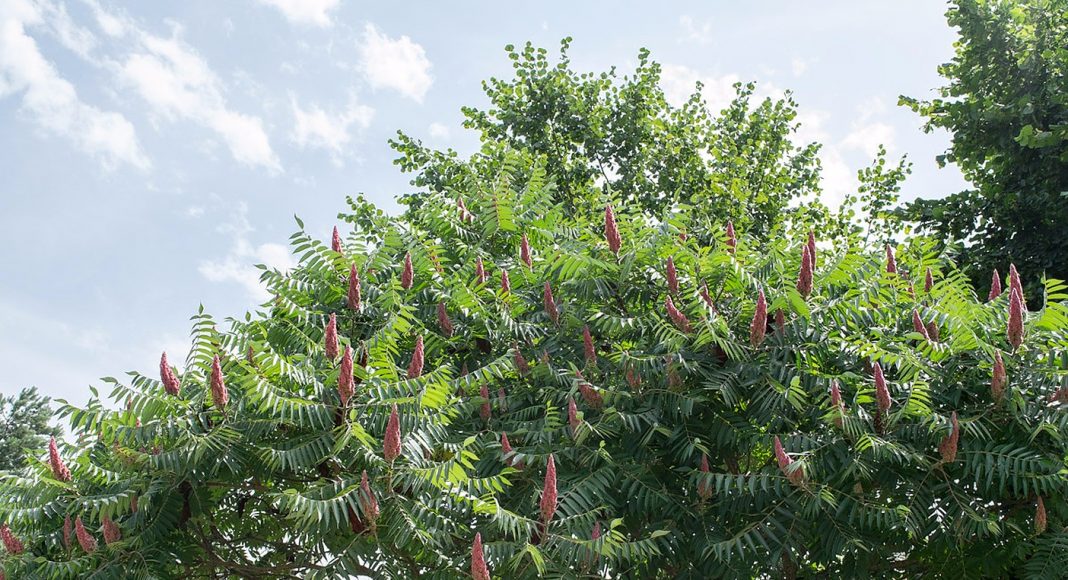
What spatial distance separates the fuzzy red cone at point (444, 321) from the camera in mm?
7473

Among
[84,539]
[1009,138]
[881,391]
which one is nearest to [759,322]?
[881,391]

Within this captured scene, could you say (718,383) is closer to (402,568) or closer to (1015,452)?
(1015,452)

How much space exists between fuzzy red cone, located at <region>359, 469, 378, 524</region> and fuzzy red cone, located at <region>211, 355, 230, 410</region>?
3.55 feet

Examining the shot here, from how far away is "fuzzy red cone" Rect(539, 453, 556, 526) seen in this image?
5411mm

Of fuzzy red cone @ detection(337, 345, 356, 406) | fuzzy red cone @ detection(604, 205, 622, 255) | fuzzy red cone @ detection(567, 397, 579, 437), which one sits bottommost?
fuzzy red cone @ detection(567, 397, 579, 437)

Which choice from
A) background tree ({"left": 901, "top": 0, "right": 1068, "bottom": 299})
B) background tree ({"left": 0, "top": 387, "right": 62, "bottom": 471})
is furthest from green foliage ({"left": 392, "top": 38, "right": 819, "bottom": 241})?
background tree ({"left": 0, "top": 387, "right": 62, "bottom": 471})

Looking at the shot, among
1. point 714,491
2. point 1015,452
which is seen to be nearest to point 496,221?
point 714,491

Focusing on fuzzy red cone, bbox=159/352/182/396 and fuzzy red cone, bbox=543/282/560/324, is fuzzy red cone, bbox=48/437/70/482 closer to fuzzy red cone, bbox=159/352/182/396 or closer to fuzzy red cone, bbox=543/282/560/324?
fuzzy red cone, bbox=159/352/182/396

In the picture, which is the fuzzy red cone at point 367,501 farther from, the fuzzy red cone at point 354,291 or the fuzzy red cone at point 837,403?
the fuzzy red cone at point 837,403

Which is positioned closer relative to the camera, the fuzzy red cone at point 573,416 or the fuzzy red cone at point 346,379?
the fuzzy red cone at point 346,379

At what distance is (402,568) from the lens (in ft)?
20.3

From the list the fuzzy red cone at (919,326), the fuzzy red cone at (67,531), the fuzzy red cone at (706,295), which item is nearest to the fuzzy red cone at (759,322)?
the fuzzy red cone at (706,295)

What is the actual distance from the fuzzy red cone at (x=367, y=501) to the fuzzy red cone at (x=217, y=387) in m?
1.08

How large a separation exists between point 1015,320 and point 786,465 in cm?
185
